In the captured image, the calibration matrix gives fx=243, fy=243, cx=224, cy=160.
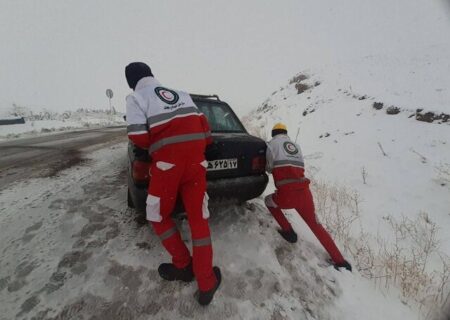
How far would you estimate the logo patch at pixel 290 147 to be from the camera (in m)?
2.88

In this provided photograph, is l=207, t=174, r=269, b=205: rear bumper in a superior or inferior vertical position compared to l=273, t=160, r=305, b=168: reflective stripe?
inferior

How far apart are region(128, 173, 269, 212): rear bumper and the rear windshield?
89cm

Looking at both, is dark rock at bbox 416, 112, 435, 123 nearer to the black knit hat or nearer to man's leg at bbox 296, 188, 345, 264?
man's leg at bbox 296, 188, 345, 264

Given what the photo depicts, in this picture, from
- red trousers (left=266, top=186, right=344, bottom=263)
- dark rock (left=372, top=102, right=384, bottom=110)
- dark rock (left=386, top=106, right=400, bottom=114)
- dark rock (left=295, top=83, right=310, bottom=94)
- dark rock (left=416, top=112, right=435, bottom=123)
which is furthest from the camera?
dark rock (left=295, top=83, right=310, bottom=94)

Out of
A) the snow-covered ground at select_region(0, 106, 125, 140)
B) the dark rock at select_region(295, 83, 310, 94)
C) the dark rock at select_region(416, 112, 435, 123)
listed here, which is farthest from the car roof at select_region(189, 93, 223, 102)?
the dark rock at select_region(295, 83, 310, 94)

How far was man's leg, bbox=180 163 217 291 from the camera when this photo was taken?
6.37 ft

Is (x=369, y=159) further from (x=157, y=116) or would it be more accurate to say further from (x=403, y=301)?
(x=157, y=116)

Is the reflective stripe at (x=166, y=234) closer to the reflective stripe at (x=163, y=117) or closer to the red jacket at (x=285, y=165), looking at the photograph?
the reflective stripe at (x=163, y=117)

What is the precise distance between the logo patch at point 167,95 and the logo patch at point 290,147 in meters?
1.47

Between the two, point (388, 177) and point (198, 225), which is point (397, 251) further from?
point (198, 225)

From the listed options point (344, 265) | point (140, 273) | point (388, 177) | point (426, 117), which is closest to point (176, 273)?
point (140, 273)

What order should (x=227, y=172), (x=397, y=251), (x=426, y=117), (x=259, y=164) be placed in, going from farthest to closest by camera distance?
(x=426, y=117) < (x=397, y=251) < (x=259, y=164) < (x=227, y=172)

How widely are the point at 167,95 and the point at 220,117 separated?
1.61m

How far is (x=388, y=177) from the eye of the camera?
549 cm
